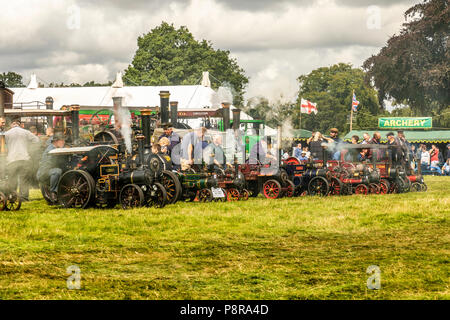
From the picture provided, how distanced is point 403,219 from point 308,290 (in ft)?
17.0

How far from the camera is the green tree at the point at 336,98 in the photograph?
59.4 m

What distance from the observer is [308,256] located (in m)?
6.37

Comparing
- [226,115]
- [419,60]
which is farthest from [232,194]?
[419,60]

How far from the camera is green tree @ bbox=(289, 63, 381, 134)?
5938 centimetres

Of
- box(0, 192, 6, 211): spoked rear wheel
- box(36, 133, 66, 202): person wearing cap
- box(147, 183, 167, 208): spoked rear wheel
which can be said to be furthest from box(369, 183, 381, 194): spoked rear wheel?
box(0, 192, 6, 211): spoked rear wheel

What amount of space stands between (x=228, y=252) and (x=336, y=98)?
6143 cm

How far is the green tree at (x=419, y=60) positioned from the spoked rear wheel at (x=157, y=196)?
74.1 ft

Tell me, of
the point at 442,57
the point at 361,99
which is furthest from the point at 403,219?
the point at 361,99

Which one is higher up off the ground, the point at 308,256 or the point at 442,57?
the point at 442,57

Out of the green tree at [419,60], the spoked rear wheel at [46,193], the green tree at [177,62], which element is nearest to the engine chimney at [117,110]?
the spoked rear wheel at [46,193]

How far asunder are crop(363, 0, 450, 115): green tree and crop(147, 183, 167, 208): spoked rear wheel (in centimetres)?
2258

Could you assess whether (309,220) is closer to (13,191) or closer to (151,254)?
(151,254)

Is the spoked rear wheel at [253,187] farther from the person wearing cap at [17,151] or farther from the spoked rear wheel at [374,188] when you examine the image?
the person wearing cap at [17,151]

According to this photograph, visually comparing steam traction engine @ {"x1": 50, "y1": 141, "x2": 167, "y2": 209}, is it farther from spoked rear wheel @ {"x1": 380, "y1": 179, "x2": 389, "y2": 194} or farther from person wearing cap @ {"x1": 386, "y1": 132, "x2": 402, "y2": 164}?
person wearing cap @ {"x1": 386, "y1": 132, "x2": 402, "y2": 164}
